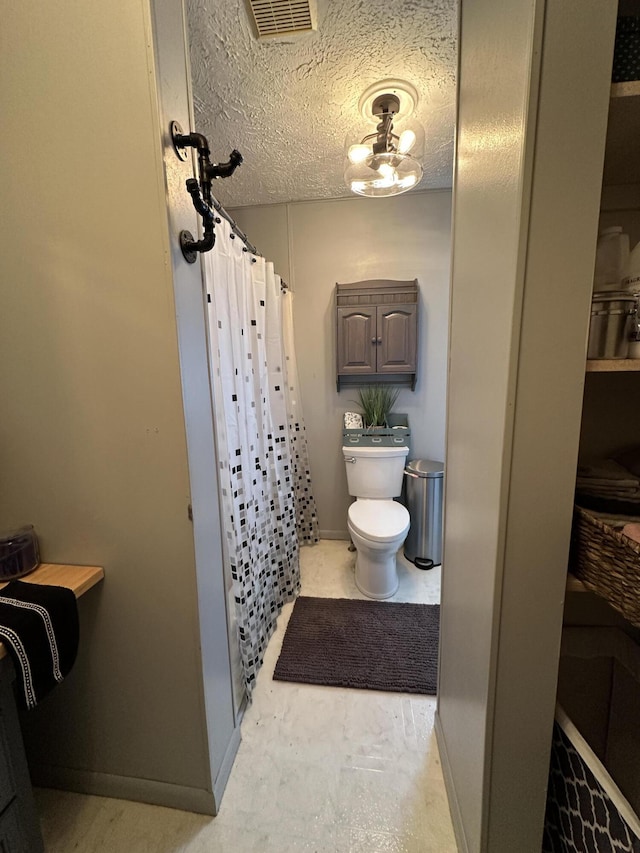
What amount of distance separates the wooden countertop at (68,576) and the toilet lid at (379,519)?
1.28 meters

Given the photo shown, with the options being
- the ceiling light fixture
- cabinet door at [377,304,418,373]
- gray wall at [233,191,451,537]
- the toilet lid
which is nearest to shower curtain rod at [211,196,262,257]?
the ceiling light fixture

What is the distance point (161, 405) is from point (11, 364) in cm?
43

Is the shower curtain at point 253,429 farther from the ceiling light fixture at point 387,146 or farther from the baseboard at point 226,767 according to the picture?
the ceiling light fixture at point 387,146

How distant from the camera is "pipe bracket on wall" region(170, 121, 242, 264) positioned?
845 mm

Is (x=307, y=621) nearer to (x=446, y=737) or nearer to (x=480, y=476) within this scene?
(x=446, y=737)

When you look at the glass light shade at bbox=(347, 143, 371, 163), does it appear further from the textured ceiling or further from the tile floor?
the tile floor

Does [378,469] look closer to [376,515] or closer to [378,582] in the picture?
[376,515]

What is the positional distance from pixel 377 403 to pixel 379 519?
82 centimetres

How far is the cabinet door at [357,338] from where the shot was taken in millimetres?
2303

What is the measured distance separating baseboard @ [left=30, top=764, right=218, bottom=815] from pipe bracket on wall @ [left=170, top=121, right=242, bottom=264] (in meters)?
1.59

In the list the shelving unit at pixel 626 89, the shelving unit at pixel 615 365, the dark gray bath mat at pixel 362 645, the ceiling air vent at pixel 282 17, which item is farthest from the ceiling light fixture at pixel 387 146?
the dark gray bath mat at pixel 362 645

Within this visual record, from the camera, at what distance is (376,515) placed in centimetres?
203

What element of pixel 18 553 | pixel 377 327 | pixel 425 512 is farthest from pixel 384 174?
pixel 18 553

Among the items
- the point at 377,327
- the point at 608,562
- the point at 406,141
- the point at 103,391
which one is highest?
the point at 406,141
